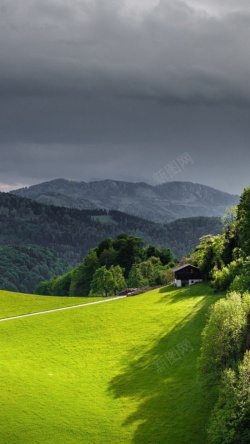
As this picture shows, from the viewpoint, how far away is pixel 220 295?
91062mm

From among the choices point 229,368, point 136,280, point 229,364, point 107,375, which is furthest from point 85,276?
point 229,368

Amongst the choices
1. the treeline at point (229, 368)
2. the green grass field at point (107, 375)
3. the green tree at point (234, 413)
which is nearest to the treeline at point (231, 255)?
the green grass field at point (107, 375)

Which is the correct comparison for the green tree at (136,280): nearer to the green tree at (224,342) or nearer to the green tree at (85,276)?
the green tree at (85,276)

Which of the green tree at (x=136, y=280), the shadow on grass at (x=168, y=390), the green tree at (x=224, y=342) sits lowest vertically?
the shadow on grass at (x=168, y=390)

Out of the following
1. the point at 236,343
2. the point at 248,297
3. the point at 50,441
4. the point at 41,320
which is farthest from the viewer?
the point at 41,320

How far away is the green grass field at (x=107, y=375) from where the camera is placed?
54.1 m

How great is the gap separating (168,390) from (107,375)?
32.6ft

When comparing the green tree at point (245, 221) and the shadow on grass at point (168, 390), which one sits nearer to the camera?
the shadow on grass at point (168, 390)

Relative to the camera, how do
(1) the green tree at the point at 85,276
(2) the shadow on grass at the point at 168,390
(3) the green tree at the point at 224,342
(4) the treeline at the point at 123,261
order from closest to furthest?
1. (2) the shadow on grass at the point at 168,390
2. (3) the green tree at the point at 224,342
3. (4) the treeline at the point at 123,261
4. (1) the green tree at the point at 85,276

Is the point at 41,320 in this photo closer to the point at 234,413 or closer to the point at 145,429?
the point at 145,429

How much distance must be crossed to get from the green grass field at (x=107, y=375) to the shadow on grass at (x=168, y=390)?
110mm

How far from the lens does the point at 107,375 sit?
68000 mm

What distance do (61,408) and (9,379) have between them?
1039cm

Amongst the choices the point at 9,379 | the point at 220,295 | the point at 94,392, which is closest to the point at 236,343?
the point at 94,392
